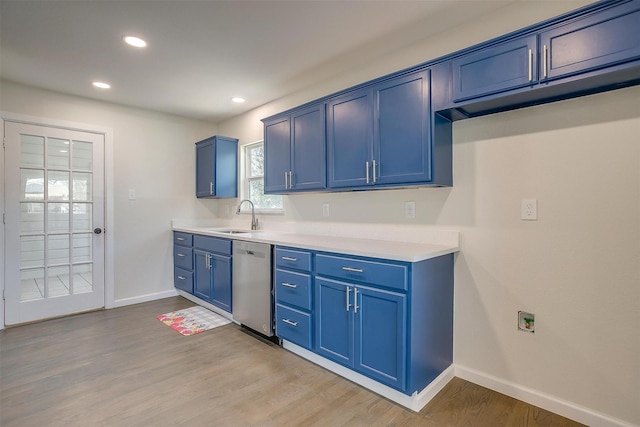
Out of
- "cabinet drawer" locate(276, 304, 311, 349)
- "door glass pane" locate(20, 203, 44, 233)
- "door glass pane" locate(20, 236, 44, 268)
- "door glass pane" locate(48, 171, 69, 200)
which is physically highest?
"door glass pane" locate(48, 171, 69, 200)

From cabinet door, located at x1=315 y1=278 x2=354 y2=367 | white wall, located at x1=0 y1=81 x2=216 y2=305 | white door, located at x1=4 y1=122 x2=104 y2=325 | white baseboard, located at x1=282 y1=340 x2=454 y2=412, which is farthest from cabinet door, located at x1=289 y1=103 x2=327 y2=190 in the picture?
white door, located at x1=4 y1=122 x2=104 y2=325

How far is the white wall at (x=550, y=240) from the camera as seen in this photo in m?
1.67

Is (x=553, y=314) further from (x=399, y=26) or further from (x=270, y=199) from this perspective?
(x=270, y=199)

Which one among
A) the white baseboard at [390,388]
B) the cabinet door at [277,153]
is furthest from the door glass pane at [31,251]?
the white baseboard at [390,388]

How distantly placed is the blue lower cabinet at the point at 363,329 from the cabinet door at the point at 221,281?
1.31 m

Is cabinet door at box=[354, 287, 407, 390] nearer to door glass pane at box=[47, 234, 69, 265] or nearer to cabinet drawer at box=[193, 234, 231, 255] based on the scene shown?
cabinet drawer at box=[193, 234, 231, 255]

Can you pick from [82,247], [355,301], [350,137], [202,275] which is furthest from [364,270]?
[82,247]

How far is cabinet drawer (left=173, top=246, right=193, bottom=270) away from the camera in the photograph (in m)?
3.93

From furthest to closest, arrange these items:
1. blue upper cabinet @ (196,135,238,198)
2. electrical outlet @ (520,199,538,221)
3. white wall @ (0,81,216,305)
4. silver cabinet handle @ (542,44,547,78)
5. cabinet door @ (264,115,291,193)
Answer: blue upper cabinet @ (196,135,238,198), white wall @ (0,81,216,305), cabinet door @ (264,115,291,193), electrical outlet @ (520,199,538,221), silver cabinet handle @ (542,44,547,78)

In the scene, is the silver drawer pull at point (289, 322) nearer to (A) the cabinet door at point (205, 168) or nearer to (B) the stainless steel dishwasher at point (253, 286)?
(B) the stainless steel dishwasher at point (253, 286)

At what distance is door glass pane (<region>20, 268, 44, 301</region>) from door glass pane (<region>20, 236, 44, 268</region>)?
0.07 metres

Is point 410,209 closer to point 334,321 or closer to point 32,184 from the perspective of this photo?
point 334,321

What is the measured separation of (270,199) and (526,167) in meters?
2.69

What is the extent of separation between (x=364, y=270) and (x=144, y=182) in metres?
3.34
